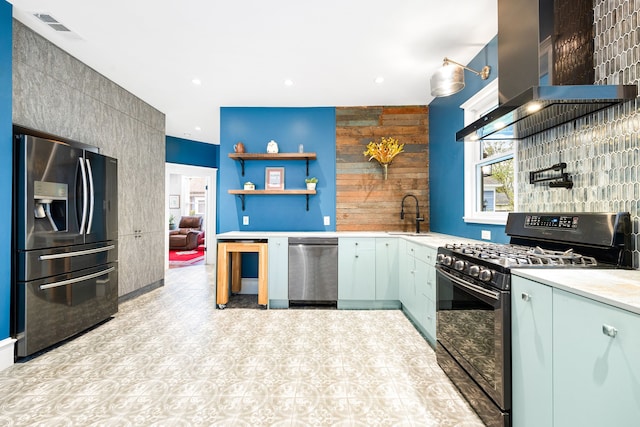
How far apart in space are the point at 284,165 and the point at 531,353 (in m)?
3.43

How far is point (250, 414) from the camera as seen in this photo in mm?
1646

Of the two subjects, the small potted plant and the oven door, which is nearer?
the oven door

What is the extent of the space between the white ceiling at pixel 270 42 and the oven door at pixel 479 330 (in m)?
2.04

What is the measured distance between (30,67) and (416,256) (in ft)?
12.6

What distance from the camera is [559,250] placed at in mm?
1696

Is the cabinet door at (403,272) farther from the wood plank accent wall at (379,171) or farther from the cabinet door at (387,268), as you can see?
the wood plank accent wall at (379,171)

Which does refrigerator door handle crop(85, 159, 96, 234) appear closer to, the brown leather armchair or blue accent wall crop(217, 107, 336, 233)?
blue accent wall crop(217, 107, 336, 233)

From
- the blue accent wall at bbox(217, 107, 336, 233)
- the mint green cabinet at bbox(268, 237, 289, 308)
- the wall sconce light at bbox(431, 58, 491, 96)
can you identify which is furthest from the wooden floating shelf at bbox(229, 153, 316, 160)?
the wall sconce light at bbox(431, 58, 491, 96)

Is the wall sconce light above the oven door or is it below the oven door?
above

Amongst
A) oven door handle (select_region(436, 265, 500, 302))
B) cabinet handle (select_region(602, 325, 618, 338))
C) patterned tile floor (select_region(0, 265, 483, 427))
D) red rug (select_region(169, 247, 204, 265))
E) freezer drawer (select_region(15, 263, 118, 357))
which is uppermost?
cabinet handle (select_region(602, 325, 618, 338))

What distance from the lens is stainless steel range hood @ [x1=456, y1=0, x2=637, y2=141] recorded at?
1.36 m

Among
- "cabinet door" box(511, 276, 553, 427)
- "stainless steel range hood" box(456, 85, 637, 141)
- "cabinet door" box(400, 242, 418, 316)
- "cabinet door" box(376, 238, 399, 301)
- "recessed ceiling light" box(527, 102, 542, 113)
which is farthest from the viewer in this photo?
"cabinet door" box(376, 238, 399, 301)

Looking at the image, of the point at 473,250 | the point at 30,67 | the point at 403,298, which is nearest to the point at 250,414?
the point at 473,250

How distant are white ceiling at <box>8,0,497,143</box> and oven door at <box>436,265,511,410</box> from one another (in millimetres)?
2038
